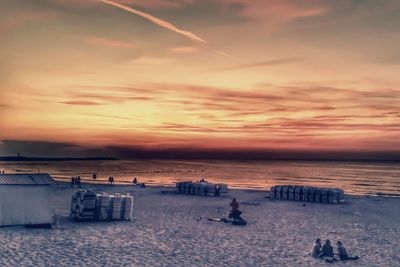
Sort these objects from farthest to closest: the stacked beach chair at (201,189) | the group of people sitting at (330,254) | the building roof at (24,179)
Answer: the stacked beach chair at (201,189) → the building roof at (24,179) → the group of people sitting at (330,254)

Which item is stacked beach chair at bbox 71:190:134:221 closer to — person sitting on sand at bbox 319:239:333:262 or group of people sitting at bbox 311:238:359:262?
group of people sitting at bbox 311:238:359:262

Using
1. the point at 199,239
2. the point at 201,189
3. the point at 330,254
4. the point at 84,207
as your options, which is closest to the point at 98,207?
the point at 84,207

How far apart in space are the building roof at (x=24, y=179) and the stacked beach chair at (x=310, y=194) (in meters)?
26.1

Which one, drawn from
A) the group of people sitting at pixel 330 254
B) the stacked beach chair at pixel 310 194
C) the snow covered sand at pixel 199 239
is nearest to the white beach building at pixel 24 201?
the snow covered sand at pixel 199 239

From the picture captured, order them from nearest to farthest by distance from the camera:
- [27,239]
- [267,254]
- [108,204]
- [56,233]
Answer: [267,254] → [27,239] → [56,233] → [108,204]

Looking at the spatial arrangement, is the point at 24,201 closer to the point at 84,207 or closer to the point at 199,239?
the point at 84,207

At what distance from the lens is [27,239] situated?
21344 millimetres

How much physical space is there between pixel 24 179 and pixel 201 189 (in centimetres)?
2508

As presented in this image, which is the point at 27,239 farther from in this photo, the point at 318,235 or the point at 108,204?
the point at 318,235

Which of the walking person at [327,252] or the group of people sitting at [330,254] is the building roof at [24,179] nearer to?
the group of people sitting at [330,254]

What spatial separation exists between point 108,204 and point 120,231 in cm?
347

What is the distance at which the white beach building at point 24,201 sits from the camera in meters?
23.8

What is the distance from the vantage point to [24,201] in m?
24.1

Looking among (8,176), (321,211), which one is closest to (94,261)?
(8,176)
